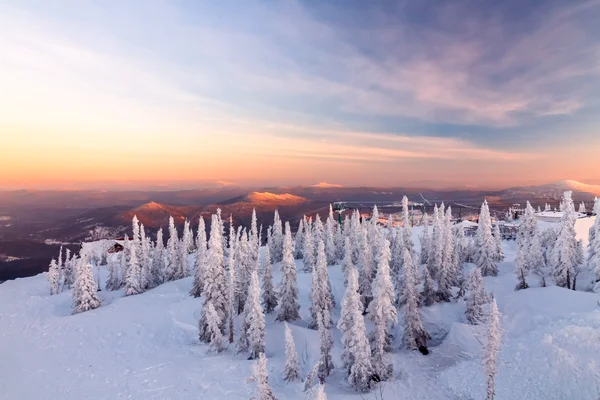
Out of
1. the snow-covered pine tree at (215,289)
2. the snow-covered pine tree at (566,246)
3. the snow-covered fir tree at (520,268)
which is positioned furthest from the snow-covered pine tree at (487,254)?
the snow-covered pine tree at (215,289)

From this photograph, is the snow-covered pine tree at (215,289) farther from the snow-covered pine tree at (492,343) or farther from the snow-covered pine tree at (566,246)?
the snow-covered pine tree at (566,246)

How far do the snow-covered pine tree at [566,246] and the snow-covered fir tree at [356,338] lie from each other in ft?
124

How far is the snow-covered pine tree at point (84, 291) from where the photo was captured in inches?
2206

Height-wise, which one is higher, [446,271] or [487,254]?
[487,254]

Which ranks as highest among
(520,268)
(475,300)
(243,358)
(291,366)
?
(520,268)

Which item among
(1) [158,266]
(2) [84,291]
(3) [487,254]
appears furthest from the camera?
(1) [158,266]

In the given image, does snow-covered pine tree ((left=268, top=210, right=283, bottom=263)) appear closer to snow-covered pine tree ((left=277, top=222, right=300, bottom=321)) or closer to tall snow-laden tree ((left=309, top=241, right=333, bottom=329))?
snow-covered pine tree ((left=277, top=222, right=300, bottom=321))

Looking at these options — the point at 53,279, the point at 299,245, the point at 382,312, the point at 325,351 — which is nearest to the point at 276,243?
the point at 299,245

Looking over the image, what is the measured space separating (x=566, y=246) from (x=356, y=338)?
126ft

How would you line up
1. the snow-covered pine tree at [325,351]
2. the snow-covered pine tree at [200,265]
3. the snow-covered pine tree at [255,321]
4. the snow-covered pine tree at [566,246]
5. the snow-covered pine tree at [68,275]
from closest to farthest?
the snow-covered pine tree at [325,351], the snow-covered pine tree at [255,321], the snow-covered pine tree at [566,246], the snow-covered pine tree at [200,265], the snow-covered pine tree at [68,275]

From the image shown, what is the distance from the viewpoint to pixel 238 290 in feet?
166

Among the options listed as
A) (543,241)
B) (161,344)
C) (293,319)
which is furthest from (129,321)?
(543,241)

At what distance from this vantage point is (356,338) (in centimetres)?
3319

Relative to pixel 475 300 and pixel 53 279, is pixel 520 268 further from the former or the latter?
pixel 53 279
